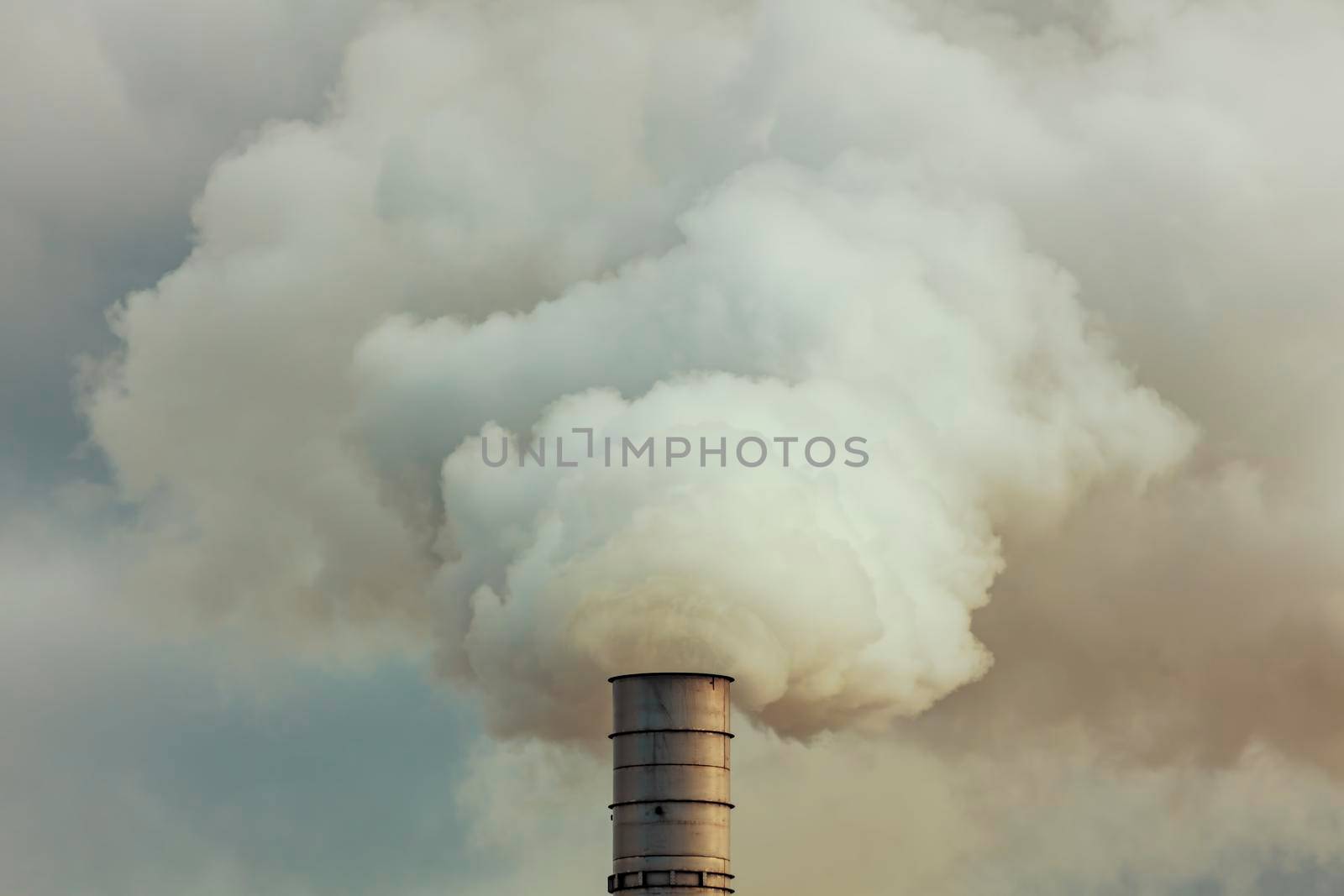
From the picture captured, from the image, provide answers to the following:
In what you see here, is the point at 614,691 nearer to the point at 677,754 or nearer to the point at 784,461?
the point at 677,754

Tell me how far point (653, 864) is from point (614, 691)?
4.48 metres

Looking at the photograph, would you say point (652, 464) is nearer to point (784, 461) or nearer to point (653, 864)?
point (784, 461)

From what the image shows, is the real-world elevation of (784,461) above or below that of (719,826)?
above

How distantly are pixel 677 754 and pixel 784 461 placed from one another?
9.04m

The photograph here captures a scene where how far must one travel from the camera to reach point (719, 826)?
81.8 meters

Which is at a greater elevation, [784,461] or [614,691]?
[784,461]

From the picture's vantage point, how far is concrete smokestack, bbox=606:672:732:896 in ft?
266

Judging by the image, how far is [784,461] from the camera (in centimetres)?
8562

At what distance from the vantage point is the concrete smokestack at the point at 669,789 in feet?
266

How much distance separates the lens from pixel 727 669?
272 feet

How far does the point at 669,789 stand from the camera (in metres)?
81.1

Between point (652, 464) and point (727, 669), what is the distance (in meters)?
5.62

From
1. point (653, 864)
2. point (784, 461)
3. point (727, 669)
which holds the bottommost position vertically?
point (653, 864)

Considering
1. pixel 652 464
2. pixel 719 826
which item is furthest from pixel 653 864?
pixel 652 464
